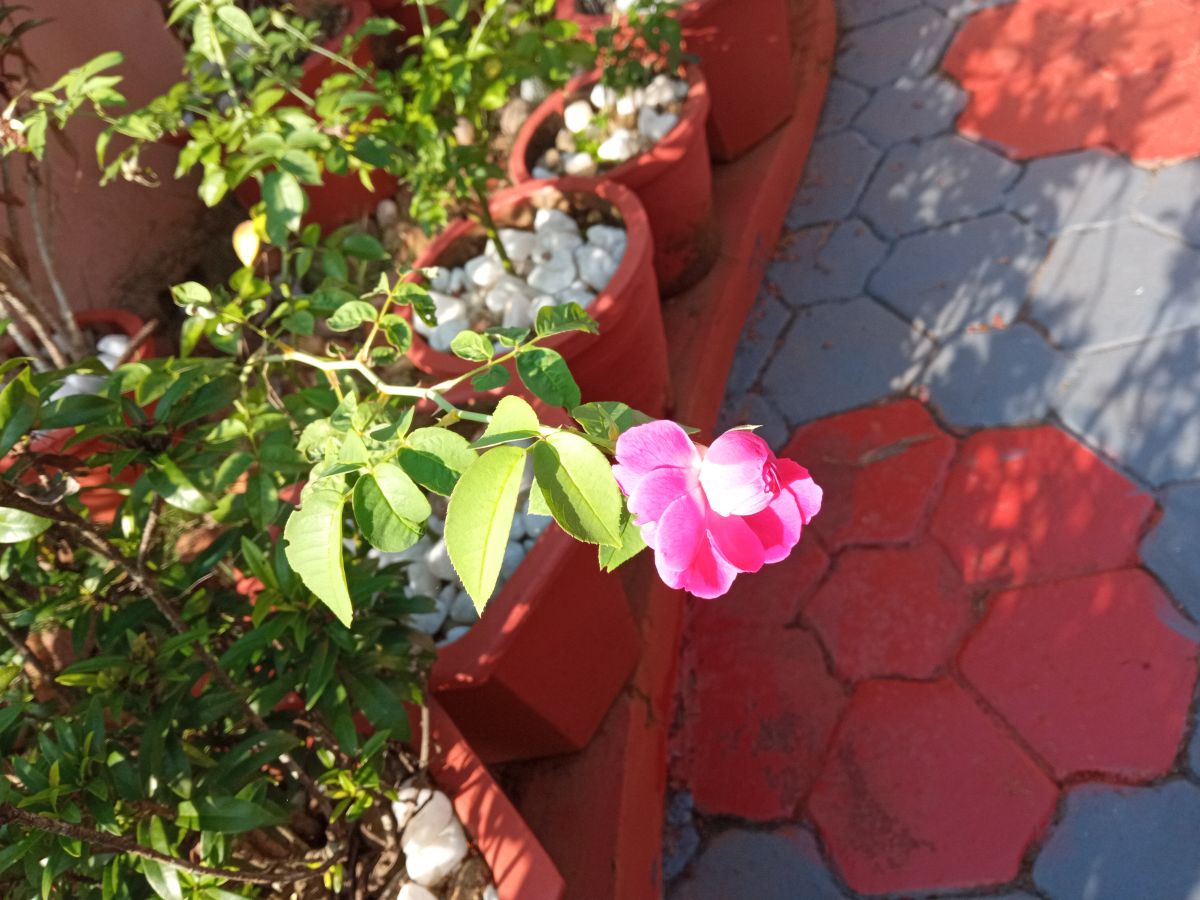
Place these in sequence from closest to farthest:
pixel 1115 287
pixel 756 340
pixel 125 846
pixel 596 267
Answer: pixel 125 846
pixel 596 267
pixel 1115 287
pixel 756 340

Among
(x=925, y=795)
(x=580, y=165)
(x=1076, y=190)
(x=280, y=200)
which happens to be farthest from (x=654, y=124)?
(x=925, y=795)

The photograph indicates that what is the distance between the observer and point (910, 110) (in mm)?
2549

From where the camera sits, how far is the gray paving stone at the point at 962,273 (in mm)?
2037

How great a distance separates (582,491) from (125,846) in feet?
1.97

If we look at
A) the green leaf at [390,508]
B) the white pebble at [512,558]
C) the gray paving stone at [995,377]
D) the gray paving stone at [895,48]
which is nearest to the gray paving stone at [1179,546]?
the gray paving stone at [995,377]

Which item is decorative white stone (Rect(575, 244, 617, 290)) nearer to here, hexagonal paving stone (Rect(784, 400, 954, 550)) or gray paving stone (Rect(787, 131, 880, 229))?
hexagonal paving stone (Rect(784, 400, 954, 550))

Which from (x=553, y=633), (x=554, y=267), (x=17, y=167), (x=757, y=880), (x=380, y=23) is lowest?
(x=757, y=880)

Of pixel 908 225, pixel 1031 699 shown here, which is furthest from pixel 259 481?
pixel 908 225

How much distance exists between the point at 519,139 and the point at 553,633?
126cm

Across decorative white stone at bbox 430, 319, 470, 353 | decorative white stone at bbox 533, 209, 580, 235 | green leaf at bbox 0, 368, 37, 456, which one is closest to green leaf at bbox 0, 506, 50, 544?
green leaf at bbox 0, 368, 37, 456

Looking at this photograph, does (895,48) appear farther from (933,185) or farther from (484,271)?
(484,271)

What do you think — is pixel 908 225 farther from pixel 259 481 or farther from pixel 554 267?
pixel 259 481

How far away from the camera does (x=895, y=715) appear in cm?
156

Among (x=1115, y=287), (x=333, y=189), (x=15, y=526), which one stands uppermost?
(x=15, y=526)
